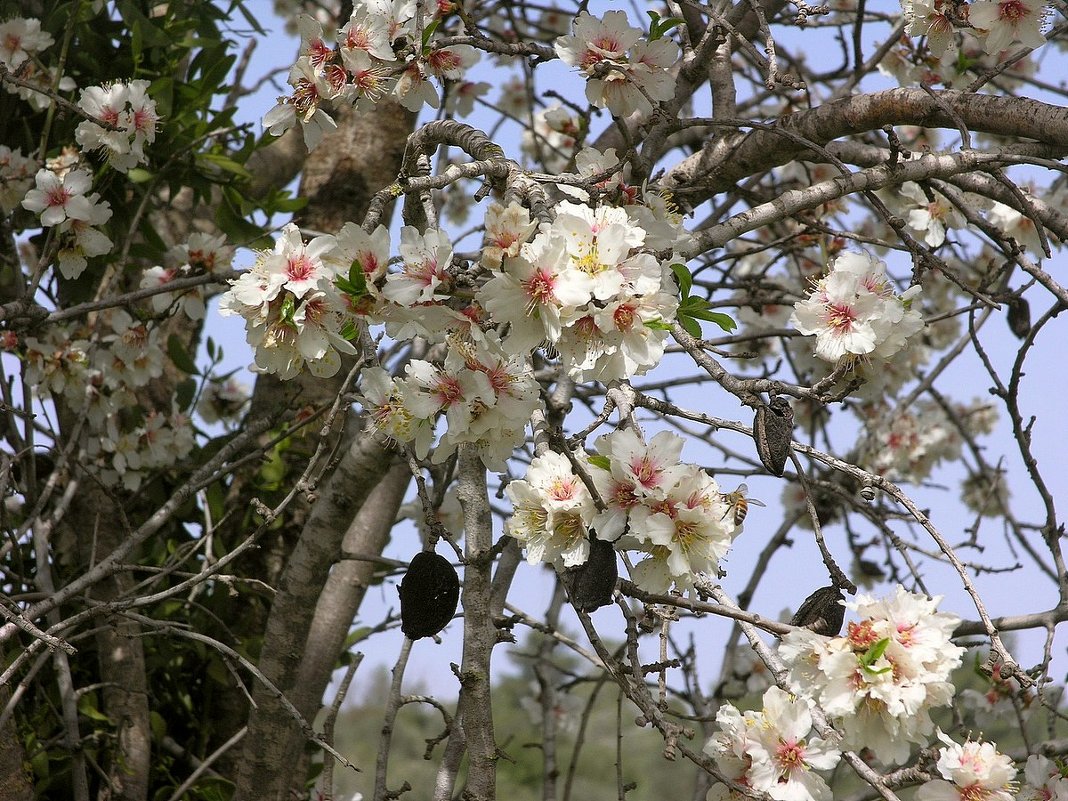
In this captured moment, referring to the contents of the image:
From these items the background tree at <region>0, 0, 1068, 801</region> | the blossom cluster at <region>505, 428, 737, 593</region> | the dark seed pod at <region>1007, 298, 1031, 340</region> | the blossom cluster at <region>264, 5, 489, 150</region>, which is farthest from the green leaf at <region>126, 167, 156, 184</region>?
the dark seed pod at <region>1007, 298, 1031, 340</region>

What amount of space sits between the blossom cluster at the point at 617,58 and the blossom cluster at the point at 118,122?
107cm

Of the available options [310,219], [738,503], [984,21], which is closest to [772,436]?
[738,503]

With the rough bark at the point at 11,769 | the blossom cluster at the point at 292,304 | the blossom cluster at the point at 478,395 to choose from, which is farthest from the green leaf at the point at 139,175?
the blossom cluster at the point at 478,395

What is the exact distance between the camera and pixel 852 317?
157cm

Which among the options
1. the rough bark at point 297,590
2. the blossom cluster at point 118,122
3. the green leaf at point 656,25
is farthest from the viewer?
the blossom cluster at point 118,122

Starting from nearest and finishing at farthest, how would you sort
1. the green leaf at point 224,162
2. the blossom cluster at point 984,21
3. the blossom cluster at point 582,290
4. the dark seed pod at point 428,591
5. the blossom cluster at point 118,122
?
the blossom cluster at point 582,290, the dark seed pod at point 428,591, the blossom cluster at point 984,21, the blossom cluster at point 118,122, the green leaf at point 224,162

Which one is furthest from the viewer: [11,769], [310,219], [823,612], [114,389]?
[310,219]

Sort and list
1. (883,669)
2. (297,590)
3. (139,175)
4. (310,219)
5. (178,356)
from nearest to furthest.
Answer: (883,669)
(297,590)
(139,175)
(178,356)
(310,219)

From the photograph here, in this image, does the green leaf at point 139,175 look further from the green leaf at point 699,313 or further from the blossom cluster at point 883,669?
the blossom cluster at point 883,669

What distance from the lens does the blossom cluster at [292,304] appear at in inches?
48.8

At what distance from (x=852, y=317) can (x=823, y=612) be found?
50 cm

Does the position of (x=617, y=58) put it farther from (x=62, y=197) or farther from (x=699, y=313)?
(x=62, y=197)

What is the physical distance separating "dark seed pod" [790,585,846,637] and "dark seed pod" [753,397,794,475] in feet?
0.60

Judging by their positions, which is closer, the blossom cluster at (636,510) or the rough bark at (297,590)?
the blossom cluster at (636,510)
